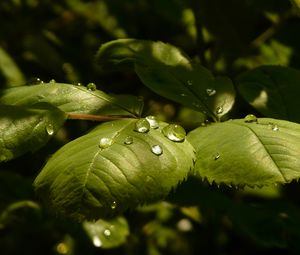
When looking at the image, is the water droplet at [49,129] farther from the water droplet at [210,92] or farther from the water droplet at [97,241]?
the water droplet at [97,241]

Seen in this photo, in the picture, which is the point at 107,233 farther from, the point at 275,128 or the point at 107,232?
the point at 275,128

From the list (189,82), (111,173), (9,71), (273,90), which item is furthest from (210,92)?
(9,71)

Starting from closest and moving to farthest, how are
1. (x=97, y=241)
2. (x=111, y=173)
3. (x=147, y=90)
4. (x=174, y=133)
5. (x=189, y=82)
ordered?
(x=111, y=173) → (x=174, y=133) → (x=189, y=82) → (x=97, y=241) → (x=147, y=90)

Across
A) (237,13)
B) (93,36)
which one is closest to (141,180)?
(237,13)

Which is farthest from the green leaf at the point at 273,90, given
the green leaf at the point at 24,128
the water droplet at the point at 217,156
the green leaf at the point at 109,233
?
the green leaf at the point at 109,233

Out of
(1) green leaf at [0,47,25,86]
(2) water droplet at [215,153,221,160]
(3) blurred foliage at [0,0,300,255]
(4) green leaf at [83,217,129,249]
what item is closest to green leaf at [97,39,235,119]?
(3) blurred foliage at [0,0,300,255]

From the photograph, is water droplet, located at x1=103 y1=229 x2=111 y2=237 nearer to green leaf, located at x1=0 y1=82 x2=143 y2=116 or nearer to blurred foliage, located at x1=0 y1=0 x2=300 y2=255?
blurred foliage, located at x1=0 y1=0 x2=300 y2=255

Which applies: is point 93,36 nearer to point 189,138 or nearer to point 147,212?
point 147,212
